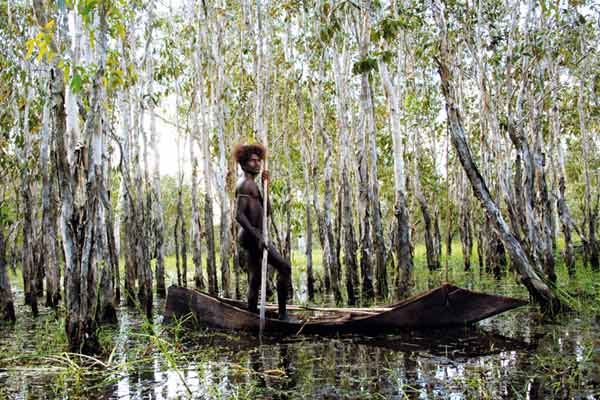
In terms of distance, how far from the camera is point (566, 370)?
4.36 meters

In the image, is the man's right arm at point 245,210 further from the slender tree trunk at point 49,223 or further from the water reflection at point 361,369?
the slender tree trunk at point 49,223

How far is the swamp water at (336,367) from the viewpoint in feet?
13.7

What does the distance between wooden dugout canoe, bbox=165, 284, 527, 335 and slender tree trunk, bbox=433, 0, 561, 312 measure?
1.03m

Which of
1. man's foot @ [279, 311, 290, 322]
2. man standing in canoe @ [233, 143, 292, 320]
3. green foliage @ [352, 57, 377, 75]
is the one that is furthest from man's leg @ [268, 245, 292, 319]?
green foliage @ [352, 57, 377, 75]

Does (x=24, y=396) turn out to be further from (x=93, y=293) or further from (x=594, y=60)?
(x=594, y=60)

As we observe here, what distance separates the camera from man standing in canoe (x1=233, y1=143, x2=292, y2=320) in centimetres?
676

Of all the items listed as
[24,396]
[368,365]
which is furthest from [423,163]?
[24,396]

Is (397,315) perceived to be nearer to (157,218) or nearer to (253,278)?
(253,278)

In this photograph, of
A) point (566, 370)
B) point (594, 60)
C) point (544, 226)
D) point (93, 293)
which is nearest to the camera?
point (566, 370)

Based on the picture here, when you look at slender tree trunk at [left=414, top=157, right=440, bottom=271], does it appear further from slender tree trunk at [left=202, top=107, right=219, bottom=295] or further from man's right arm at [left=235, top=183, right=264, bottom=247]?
man's right arm at [left=235, top=183, right=264, bottom=247]

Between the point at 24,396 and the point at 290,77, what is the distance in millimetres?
13385

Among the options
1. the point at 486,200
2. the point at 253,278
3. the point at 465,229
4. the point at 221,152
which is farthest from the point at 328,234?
the point at 465,229

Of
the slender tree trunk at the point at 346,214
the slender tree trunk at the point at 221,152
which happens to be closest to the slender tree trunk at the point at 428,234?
the slender tree trunk at the point at 346,214

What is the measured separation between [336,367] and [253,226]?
2479 mm
